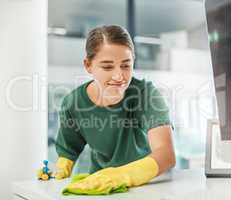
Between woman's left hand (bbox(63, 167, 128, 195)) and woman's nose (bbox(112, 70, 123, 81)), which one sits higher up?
woman's nose (bbox(112, 70, 123, 81))

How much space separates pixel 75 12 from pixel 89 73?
1270 mm

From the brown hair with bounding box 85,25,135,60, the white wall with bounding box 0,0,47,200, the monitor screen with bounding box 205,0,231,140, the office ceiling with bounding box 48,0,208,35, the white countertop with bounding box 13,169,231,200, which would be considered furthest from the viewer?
the office ceiling with bounding box 48,0,208,35

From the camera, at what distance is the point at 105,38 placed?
1.31 m

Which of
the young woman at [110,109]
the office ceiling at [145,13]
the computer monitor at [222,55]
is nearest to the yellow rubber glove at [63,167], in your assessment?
the young woman at [110,109]

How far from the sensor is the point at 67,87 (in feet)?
5.77

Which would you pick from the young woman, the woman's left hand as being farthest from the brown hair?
the woman's left hand

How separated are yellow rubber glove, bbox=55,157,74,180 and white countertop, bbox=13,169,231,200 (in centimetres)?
7

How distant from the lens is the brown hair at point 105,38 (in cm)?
131

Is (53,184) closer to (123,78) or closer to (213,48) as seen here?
(123,78)

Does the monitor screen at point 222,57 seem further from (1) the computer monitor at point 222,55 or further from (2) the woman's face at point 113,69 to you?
(2) the woman's face at point 113,69

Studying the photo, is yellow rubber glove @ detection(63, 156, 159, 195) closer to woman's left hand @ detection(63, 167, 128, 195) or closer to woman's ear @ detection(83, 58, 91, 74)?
woman's left hand @ detection(63, 167, 128, 195)

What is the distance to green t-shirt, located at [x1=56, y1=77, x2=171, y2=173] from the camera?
4.12 ft

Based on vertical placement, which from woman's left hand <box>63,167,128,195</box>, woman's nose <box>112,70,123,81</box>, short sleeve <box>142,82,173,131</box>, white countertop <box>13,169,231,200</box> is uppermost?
woman's nose <box>112,70,123,81</box>

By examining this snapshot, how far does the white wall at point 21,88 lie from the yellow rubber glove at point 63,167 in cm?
22
